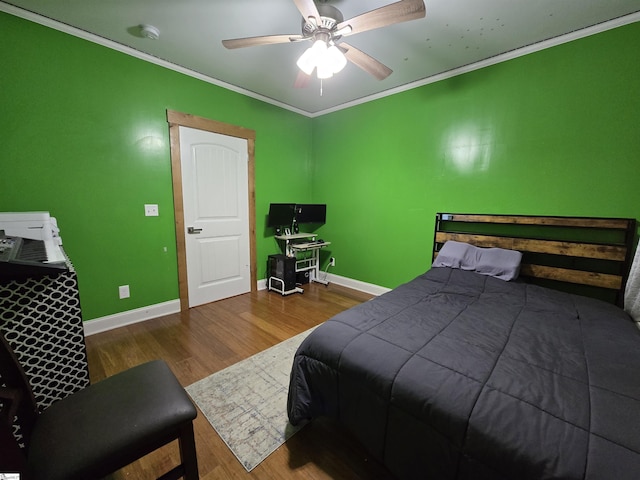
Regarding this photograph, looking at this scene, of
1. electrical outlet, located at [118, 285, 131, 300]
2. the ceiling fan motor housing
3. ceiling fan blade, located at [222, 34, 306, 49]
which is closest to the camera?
the ceiling fan motor housing

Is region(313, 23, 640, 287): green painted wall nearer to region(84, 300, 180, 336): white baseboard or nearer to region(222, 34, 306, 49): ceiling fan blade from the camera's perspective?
region(222, 34, 306, 49): ceiling fan blade

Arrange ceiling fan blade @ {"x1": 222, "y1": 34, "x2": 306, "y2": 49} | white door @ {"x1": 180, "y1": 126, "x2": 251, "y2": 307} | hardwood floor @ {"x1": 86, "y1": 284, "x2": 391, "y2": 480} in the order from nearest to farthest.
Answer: hardwood floor @ {"x1": 86, "y1": 284, "x2": 391, "y2": 480}
ceiling fan blade @ {"x1": 222, "y1": 34, "x2": 306, "y2": 49}
white door @ {"x1": 180, "y1": 126, "x2": 251, "y2": 307}

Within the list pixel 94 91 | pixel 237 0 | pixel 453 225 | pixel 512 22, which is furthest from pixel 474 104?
pixel 94 91

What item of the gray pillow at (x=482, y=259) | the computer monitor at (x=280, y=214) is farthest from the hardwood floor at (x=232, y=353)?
the gray pillow at (x=482, y=259)

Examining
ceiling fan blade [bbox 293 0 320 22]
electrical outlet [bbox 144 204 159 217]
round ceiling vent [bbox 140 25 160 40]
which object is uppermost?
round ceiling vent [bbox 140 25 160 40]

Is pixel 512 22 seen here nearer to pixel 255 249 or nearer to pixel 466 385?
pixel 466 385

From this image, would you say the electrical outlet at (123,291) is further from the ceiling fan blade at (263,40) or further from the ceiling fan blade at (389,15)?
the ceiling fan blade at (389,15)

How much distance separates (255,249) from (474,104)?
10.0 ft

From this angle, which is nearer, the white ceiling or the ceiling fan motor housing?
the ceiling fan motor housing

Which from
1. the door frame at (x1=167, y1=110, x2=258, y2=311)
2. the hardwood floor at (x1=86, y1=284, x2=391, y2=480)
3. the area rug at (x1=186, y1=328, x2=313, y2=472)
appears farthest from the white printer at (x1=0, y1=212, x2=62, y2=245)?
the area rug at (x1=186, y1=328, x2=313, y2=472)

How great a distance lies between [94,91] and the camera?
2.26 m

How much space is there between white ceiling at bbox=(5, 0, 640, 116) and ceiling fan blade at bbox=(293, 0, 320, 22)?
45 centimetres

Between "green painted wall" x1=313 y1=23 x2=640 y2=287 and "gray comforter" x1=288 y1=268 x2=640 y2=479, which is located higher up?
"green painted wall" x1=313 y1=23 x2=640 y2=287

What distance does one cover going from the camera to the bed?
79cm
